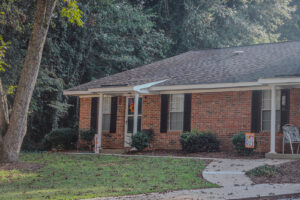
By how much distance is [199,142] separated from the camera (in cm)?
1647

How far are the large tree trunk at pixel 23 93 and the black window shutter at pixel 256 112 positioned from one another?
758 centimetres

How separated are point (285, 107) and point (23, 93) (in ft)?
28.3

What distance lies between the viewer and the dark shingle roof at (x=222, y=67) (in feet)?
53.8

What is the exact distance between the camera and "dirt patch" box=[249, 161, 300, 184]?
34.1 ft

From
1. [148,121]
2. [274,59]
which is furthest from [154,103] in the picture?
[274,59]

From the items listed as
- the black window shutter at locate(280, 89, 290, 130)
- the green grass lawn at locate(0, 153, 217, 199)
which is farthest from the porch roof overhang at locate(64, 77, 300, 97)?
the green grass lawn at locate(0, 153, 217, 199)

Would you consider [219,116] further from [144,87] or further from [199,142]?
[144,87]

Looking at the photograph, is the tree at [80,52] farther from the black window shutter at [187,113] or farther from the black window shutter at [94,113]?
the black window shutter at [187,113]

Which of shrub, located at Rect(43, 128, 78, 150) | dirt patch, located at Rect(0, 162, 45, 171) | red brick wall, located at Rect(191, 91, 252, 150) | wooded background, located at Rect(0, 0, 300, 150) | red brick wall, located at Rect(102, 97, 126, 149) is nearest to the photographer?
dirt patch, located at Rect(0, 162, 45, 171)

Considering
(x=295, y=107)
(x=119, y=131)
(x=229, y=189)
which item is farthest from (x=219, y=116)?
(x=229, y=189)

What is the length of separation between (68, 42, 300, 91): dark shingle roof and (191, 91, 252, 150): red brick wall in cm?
76

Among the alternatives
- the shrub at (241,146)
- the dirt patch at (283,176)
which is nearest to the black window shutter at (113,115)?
the shrub at (241,146)

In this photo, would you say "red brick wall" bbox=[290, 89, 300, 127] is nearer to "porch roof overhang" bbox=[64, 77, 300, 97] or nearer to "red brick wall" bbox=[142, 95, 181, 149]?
"porch roof overhang" bbox=[64, 77, 300, 97]

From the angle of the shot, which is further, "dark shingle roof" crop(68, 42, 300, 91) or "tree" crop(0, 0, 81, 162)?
"dark shingle roof" crop(68, 42, 300, 91)
